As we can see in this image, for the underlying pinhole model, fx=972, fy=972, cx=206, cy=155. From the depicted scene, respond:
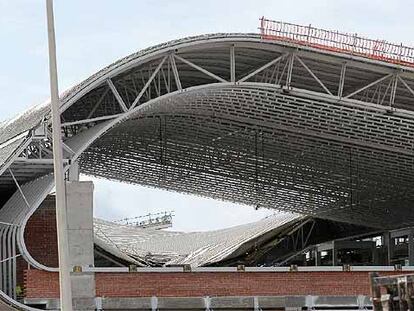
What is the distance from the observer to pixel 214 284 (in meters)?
35.8

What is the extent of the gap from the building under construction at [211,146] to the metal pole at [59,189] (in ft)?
27.5

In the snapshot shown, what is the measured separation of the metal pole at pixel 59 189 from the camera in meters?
16.7

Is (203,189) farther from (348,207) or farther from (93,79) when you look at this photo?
(93,79)

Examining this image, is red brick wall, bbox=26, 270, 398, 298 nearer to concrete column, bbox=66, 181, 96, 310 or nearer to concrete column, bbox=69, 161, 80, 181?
concrete column, bbox=66, 181, 96, 310

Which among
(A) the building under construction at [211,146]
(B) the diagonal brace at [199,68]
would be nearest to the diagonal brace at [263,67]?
(A) the building under construction at [211,146]

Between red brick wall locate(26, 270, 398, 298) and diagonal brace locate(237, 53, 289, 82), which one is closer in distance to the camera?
red brick wall locate(26, 270, 398, 298)

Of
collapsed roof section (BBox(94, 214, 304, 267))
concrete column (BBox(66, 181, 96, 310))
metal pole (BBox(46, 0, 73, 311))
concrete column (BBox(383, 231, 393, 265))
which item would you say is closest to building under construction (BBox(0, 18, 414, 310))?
concrete column (BBox(66, 181, 96, 310))

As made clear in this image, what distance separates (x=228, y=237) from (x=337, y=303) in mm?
38581

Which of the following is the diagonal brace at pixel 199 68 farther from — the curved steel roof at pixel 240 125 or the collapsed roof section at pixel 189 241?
the collapsed roof section at pixel 189 241

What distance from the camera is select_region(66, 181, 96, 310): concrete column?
34250mm

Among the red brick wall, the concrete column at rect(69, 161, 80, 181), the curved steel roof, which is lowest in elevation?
the red brick wall

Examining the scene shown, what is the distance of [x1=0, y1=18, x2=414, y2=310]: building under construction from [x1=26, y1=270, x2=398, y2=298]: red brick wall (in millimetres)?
45

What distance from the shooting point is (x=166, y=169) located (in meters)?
58.9

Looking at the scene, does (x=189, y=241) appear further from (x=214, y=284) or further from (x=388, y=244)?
(x=214, y=284)
